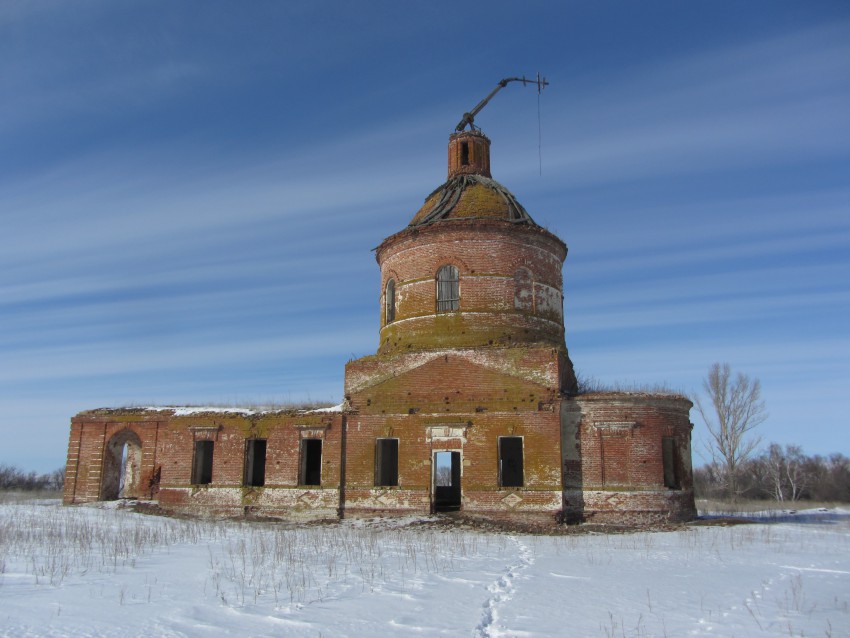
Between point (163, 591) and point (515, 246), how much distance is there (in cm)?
1453

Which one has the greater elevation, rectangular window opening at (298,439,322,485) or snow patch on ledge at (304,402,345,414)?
snow patch on ledge at (304,402,345,414)

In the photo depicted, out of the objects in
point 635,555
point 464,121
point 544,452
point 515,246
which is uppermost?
point 464,121

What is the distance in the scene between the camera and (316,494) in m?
19.0

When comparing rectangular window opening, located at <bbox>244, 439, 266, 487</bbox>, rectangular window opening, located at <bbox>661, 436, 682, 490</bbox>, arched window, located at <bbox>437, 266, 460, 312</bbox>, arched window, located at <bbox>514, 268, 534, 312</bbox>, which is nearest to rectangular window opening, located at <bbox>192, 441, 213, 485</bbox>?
rectangular window opening, located at <bbox>244, 439, 266, 487</bbox>

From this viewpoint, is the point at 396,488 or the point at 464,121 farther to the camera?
the point at 464,121

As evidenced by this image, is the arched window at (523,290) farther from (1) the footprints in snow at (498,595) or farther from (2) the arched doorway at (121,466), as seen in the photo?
(2) the arched doorway at (121,466)

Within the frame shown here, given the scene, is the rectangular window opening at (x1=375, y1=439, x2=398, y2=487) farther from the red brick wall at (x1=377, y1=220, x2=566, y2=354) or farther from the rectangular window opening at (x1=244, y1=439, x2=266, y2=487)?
the rectangular window opening at (x1=244, y1=439, x2=266, y2=487)

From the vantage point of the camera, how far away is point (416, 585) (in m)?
8.67

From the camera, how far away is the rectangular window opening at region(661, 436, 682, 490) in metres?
18.2

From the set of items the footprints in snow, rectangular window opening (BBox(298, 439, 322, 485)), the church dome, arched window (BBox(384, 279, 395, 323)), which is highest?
the church dome

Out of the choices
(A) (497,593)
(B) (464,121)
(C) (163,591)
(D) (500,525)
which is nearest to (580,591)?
(A) (497,593)

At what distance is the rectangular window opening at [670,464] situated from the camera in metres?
18.2

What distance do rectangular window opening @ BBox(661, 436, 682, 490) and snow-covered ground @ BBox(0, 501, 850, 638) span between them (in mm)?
3534

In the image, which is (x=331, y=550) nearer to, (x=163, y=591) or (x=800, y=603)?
(x=163, y=591)
